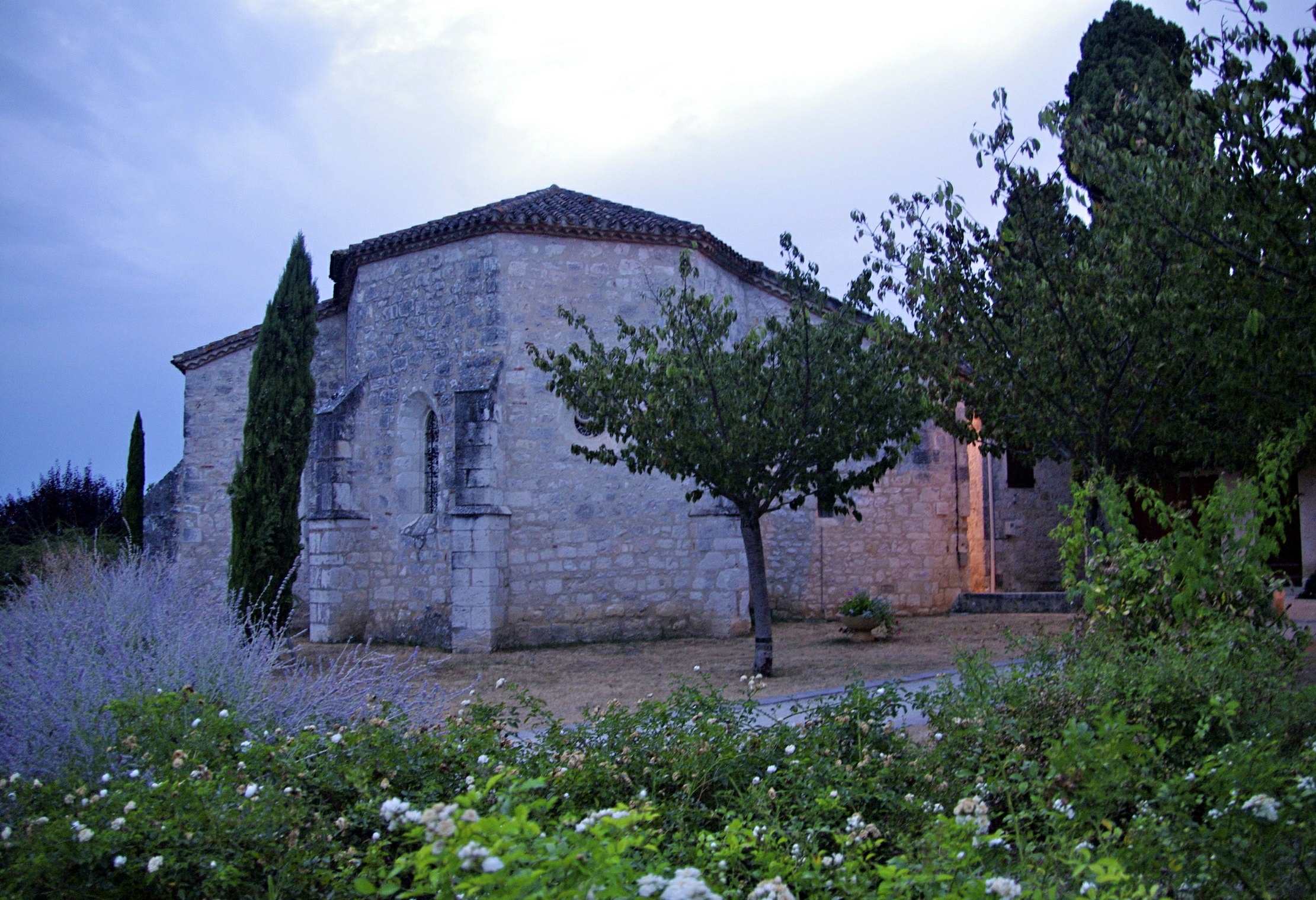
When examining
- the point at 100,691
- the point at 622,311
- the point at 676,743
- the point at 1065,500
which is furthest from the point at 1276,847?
the point at 1065,500

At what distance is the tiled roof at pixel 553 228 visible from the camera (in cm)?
1347

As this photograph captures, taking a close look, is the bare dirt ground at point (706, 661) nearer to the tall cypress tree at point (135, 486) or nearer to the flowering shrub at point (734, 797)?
the flowering shrub at point (734, 797)

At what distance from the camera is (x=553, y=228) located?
1353 centimetres

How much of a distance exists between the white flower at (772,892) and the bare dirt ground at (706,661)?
5.59 m

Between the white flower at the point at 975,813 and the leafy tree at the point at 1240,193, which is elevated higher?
the leafy tree at the point at 1240,193

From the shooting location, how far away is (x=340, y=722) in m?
5.02

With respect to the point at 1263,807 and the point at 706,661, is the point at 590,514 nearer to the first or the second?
the point at 706,661

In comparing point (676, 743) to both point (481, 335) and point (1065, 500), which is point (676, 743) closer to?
point (481, 335)

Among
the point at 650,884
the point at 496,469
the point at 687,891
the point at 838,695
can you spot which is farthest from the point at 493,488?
the point at 687,891

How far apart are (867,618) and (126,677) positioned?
10.0 metres

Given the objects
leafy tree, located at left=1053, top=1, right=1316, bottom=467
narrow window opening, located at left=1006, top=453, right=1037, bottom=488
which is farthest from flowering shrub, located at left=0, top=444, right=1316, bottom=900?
narrow window opening, located at left=1006, top=453, right=1037, bottom=488

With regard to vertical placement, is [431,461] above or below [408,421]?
below

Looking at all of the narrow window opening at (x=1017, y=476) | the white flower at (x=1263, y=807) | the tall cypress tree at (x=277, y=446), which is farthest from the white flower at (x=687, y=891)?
the narrow window opening at (x=1017, y=476)

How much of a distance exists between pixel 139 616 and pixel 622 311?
337 inches
